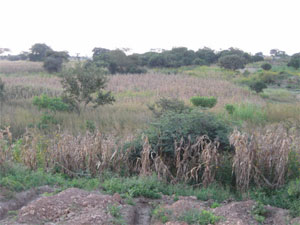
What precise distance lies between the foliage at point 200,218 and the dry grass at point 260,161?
2111 mm

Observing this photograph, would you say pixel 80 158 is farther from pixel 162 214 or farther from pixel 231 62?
pixel 231 62

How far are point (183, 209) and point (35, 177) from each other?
2.96 m

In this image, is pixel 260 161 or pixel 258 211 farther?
pixel 260 161

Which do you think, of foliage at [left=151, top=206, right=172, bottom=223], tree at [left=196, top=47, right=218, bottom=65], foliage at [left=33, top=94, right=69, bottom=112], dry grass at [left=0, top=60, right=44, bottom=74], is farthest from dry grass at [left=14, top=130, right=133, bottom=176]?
tree at [left=196, top=47, right=218, bottom=65]

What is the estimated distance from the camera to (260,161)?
7125 mm

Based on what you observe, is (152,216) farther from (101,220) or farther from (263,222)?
(263,222)

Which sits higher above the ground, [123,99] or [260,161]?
[260,161]

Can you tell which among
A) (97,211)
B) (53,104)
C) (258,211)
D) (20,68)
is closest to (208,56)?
(20,68)

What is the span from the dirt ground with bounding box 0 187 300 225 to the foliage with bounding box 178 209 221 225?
0.31 ft

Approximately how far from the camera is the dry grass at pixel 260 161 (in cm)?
680

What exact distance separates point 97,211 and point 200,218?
4.67ft

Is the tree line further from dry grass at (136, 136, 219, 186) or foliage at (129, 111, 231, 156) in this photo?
dry grass at (136, 136, 219, 186)

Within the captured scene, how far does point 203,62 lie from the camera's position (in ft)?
184

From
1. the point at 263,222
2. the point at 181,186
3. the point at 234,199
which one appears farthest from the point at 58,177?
the point at 263,222
